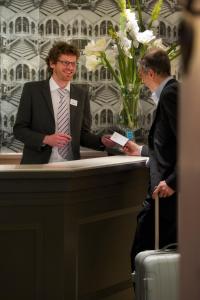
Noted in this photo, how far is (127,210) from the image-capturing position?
4039mm

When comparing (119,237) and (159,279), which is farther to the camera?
(119,237)

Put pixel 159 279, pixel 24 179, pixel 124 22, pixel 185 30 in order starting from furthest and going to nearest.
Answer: pixel 124 22, pixel 24 179, pixel 159 279, pixel 185 30

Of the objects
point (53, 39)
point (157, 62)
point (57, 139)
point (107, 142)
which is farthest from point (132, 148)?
point (53, 39)

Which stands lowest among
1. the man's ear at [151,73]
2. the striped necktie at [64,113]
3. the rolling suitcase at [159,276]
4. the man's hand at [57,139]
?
the rolling suitcase at [159,276]

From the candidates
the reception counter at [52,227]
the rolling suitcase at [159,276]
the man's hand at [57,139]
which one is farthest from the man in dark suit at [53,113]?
the rolling suitcase at [159,276]

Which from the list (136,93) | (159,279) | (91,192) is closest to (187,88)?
(159,279)

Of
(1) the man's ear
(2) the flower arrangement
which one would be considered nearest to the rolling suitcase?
(1) the man's ear

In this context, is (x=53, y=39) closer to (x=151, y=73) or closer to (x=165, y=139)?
(x=151, y=73)

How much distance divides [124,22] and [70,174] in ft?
6.63

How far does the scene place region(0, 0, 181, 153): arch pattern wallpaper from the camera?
5867 millimetres

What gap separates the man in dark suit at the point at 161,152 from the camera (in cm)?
337

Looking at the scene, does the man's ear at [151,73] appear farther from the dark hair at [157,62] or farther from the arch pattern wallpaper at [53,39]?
the arch pattern wallpaper at [53,39]

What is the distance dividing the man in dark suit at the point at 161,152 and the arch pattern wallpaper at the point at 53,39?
2.30 m

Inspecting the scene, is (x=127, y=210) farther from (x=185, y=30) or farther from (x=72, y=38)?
(x=185, y=30)
